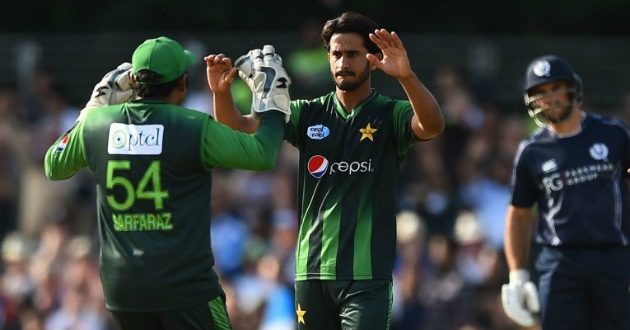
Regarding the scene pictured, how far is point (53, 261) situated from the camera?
13.9 meters

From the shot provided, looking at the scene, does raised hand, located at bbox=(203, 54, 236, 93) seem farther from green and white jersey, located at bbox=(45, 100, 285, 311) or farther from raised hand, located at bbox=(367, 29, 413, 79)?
raised hand, located at bbox=(367, 29, 413, 79)

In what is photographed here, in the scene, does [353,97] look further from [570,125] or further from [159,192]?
[570,125]

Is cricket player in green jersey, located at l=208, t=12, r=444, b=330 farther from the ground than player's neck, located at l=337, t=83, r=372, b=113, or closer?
closer

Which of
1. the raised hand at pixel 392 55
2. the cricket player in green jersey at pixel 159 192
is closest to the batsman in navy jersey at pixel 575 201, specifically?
the raised hand at pixel 392 55

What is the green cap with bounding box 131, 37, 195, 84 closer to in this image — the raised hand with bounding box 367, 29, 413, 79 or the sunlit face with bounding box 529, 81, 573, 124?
the raised hand with bounding box 367, 29, 413, 79

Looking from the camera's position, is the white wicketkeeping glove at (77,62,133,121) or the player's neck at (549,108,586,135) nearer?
the white wicketkeeping glove at (77,62,133,121)

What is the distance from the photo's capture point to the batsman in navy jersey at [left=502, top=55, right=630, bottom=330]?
8828 millimetres

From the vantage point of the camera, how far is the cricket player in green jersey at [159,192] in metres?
7.13

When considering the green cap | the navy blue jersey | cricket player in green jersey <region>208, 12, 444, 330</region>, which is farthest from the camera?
the navy blue jersey

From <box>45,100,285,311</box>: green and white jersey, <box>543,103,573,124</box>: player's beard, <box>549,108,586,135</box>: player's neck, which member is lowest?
<box>45,100,285,311</box>: green and white jersey

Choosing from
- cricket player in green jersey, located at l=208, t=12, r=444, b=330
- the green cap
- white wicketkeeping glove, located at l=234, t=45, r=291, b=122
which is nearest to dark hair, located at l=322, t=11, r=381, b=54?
cricket player in green jersey, located at l=208, t=12, r=444, b=330

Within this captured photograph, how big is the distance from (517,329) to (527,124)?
290 centimetres

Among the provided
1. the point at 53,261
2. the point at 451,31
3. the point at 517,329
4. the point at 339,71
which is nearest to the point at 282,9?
the point at 451,31

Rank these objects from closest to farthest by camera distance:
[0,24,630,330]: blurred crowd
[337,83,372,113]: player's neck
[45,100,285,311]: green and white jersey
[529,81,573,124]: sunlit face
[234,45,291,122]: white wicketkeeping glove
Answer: [45,100,285,311]: green and white jersey, [234,45,291,122]: white wicketkeeping glove, [337,83,372,113]: player's neck, [529,81,573,124]: sunlit face, [0,24,630,330]: blurred crowd
